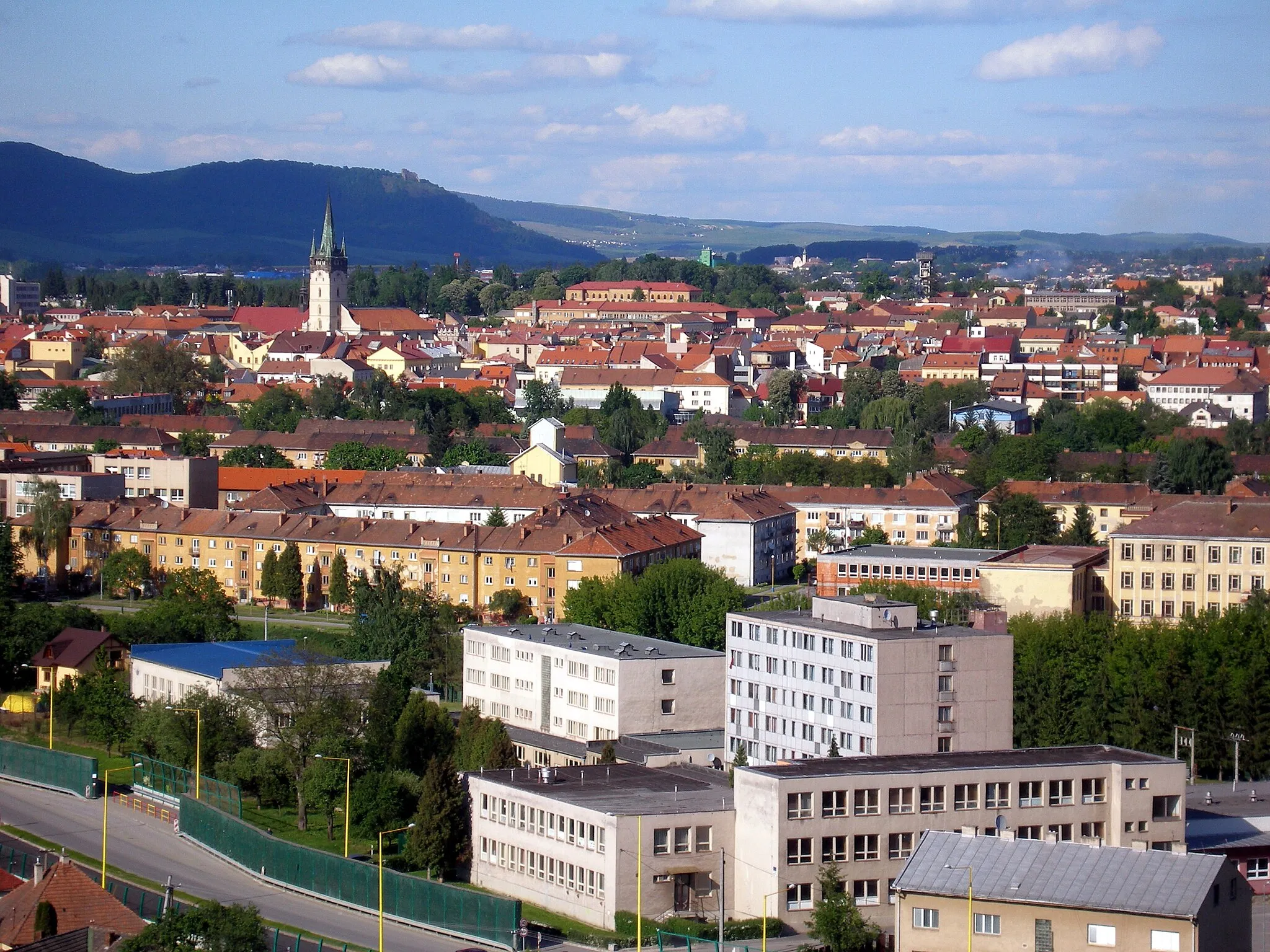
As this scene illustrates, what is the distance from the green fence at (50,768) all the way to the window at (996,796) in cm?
1169

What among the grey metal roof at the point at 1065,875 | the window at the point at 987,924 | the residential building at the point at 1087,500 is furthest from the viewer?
the residential building at the point at 1087,500

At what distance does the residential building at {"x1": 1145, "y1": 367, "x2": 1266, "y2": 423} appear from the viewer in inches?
2813

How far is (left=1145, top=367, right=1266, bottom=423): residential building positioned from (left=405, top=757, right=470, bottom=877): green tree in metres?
51.4

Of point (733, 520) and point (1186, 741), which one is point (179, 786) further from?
point (733, 520)

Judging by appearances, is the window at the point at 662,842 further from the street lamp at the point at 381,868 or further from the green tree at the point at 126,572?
the green tree at the point at 126,572

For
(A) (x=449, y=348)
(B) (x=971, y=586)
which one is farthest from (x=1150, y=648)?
(A) (x=449, y=348)

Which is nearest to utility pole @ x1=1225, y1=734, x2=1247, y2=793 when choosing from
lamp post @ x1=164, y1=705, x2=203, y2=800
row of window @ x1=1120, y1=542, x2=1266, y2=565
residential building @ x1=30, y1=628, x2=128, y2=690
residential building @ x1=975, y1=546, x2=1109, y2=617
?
residential building @ x1=975, y1=546, x2=1109, y2=617

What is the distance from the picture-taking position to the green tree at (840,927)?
1917 cm

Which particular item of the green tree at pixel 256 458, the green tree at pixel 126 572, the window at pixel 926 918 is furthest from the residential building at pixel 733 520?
the window at pixel 926 918

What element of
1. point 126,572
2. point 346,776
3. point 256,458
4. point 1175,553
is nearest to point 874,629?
point 346,776

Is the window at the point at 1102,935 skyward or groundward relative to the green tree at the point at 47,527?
skyward

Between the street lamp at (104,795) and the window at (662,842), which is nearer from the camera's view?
the window at (662,842)

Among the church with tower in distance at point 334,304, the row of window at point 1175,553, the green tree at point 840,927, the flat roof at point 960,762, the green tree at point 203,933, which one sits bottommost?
the green tree at point 840,927

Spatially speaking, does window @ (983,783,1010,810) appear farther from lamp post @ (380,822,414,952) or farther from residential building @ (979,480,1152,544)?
residential building @ (979,480,1152,544)
